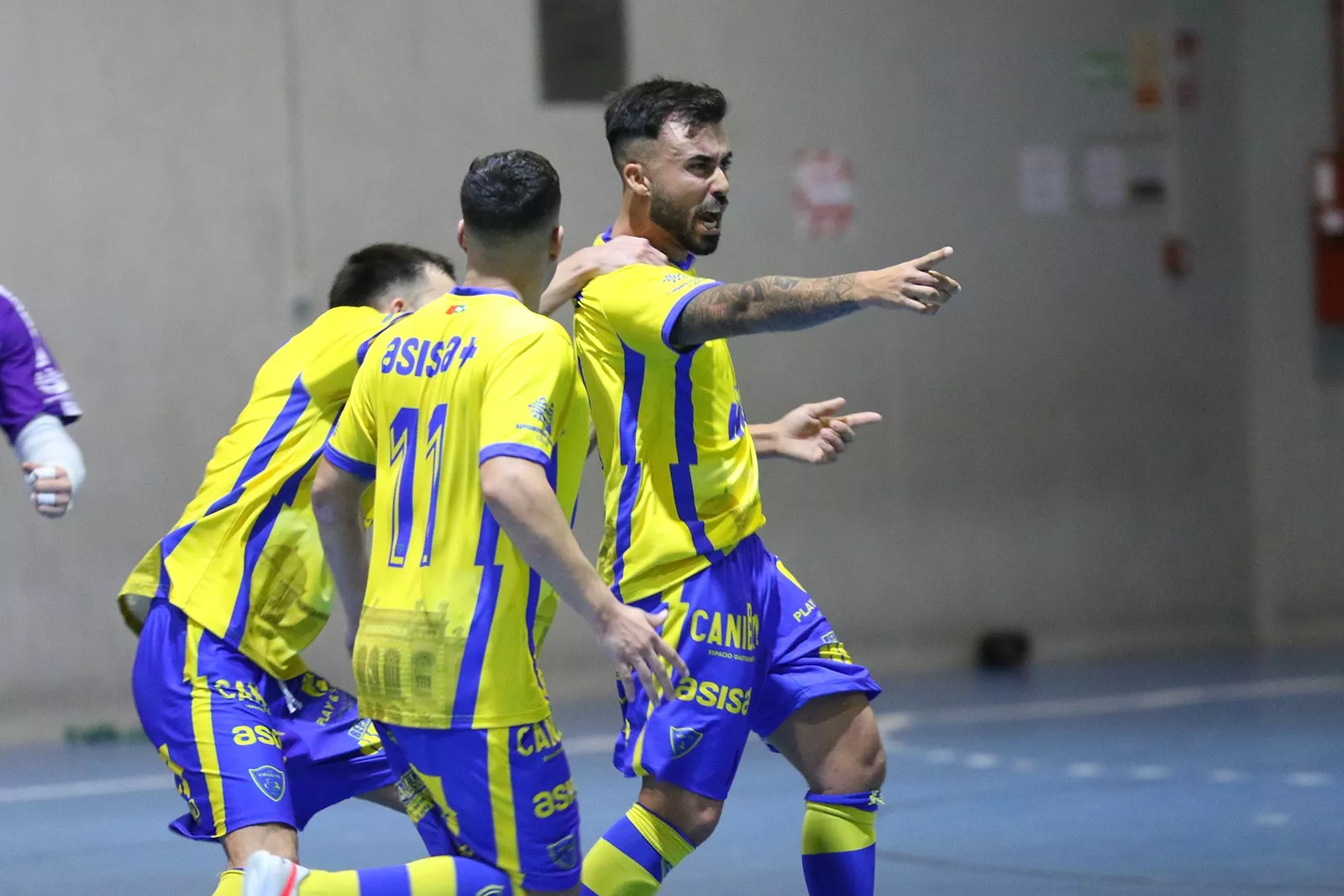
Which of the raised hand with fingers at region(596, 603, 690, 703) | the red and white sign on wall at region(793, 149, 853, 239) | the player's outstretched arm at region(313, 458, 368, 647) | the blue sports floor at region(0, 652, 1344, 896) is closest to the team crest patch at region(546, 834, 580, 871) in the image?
the raised hand with fingers at region(596, 603, 690, 703)

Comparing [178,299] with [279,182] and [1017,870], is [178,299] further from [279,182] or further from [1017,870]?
[1017,870]

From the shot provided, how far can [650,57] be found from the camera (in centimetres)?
998

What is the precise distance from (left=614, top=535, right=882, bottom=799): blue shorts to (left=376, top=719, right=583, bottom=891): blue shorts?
2.14ft

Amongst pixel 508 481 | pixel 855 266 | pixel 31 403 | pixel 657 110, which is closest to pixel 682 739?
pixel 508 481

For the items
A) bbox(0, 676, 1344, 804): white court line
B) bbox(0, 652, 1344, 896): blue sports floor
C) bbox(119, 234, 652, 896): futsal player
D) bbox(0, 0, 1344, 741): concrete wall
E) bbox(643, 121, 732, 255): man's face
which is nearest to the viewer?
bbox(119, 234, 652, 896): futsal player

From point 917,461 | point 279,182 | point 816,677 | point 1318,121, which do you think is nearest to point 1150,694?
point 917,461

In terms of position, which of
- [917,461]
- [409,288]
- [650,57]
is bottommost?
[917,461]

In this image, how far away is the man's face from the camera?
13.7ft

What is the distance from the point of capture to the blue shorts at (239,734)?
3840 mm

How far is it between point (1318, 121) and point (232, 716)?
30.4 ft

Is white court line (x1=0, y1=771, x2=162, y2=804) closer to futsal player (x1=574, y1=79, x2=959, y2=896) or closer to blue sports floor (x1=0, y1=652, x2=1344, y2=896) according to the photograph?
blue sports floor (x1=0, y1=652, x2=1344, y2=896)

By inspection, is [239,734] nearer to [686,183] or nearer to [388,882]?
[388,882]

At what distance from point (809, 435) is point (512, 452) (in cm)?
153

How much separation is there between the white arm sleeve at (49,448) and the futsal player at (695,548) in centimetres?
109
